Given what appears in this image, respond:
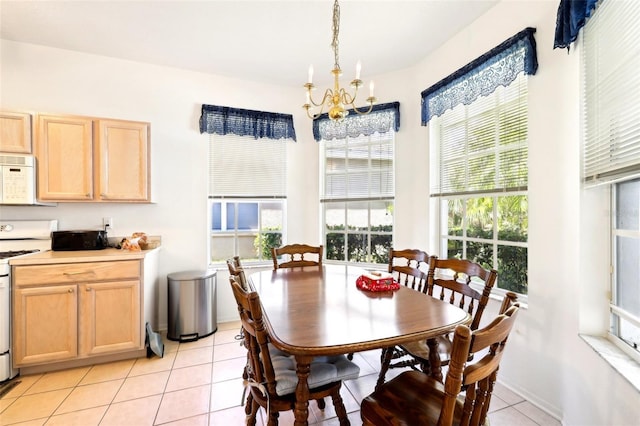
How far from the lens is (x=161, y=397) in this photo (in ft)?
6.42

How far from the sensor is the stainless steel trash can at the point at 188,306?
9.20 feet

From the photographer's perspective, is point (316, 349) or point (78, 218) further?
point (78, 218)

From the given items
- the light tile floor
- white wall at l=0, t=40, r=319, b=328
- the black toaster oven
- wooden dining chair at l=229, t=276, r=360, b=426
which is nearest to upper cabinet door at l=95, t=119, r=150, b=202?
white wall at l=0, t=40, r=319, b=328

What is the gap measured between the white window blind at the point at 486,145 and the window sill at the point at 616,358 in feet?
3.36

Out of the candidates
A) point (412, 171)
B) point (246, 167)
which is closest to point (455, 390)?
point (412, 171)

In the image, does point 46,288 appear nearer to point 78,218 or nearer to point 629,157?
point 78,218

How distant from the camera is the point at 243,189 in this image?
3.38 metres

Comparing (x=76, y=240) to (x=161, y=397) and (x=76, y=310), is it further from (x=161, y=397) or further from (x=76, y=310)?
(x=161, y=397)

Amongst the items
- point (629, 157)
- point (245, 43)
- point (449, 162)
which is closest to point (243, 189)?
point (245, 43)

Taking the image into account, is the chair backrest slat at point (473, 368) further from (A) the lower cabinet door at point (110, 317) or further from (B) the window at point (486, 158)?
(A) the lower cabinet door at point (110, 317)

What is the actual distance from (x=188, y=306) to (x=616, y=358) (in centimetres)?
314

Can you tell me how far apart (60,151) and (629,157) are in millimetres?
3985

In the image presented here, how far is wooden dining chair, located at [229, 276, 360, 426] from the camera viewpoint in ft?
3.80

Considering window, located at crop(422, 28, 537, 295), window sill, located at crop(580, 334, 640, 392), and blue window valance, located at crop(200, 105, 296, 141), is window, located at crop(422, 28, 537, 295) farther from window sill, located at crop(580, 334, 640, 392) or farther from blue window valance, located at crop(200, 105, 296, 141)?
blue window valance, located at crop(200, 105, 296, 141)
